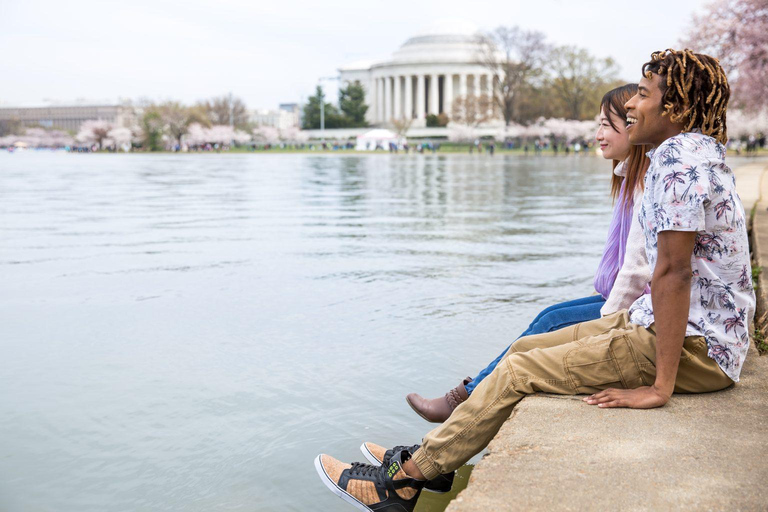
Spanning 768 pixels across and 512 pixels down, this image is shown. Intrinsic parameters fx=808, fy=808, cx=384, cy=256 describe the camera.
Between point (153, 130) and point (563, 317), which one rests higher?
point (153, 130)

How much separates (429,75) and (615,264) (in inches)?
4644

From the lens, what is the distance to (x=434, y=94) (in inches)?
4646

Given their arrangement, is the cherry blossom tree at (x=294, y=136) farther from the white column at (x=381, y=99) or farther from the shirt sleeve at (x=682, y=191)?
the shirt sleeve at (x=682, y=191)

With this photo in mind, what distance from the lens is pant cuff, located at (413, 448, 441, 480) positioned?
118 inches

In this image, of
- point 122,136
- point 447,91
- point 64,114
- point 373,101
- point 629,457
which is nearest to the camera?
point 629,457

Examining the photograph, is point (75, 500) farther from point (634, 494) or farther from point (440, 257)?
point (440, 257)

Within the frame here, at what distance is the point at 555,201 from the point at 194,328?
13113mm

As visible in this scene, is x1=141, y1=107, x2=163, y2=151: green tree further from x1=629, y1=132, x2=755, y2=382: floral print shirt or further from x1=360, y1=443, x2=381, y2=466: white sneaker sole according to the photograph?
x1=629, y1=132, x2=755, y2=382: floral print shirt

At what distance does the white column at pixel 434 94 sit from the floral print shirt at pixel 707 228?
117m

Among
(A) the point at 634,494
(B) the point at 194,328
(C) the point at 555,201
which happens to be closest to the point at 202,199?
(C) the point at 555,201

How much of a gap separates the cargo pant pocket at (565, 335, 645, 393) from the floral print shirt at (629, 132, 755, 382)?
146 millimetres

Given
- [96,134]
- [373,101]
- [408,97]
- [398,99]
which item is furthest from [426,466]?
[373,101]

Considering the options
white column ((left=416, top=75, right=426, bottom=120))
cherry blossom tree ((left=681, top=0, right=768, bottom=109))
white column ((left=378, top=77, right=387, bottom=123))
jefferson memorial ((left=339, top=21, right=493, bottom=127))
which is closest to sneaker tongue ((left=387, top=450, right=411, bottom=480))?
cherry blossom tree ((left=681, top=0, right=768, bottom=109))

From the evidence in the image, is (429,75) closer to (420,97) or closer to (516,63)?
(420,97)
